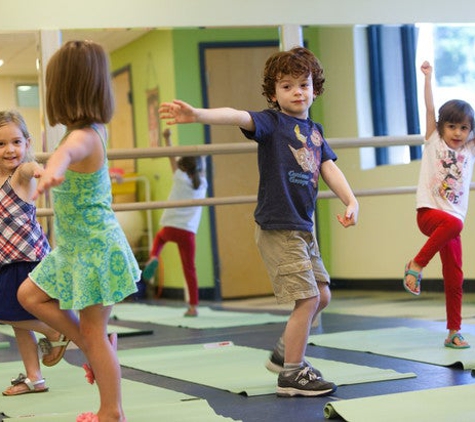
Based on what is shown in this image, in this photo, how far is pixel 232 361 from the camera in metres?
3.90

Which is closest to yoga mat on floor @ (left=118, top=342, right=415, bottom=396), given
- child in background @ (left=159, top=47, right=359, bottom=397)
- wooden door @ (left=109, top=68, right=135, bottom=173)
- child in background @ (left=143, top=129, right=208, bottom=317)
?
child in background @ (left=159, top=47, right=359, bottom=397)

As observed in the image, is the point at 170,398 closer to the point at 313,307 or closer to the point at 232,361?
the point at 313,307

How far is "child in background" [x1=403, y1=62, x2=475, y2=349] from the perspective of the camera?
407 centimetres

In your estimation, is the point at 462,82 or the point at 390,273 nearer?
the point at 462,82

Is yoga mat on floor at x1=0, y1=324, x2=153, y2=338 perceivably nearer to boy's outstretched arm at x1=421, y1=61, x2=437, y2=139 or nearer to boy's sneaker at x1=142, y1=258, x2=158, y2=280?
boy's sneaker at x1=142, y1=258, x2=158, y2=280

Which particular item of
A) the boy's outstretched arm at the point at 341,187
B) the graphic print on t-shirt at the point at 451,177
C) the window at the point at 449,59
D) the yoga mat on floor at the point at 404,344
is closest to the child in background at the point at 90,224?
the boy's outstretched arm at the point at 341,187

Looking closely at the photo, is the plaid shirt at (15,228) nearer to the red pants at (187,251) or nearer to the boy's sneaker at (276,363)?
the boy's sneaker at (276,363)

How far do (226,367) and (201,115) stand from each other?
1289mm

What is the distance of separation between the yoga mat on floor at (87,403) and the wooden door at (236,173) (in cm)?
268

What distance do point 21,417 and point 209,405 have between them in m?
0.52

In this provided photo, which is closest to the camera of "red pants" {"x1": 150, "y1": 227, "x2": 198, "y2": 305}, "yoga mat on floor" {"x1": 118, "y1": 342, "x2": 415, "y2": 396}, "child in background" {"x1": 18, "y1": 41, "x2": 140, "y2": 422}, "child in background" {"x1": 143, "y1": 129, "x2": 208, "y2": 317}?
"child in background" {"x1": 18, "y1": 41, "x2": 140, "y2": 422}

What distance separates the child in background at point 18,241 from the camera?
332 centimetres

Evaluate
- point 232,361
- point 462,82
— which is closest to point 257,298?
point 462,82

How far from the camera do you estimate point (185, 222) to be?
21.1 ft
